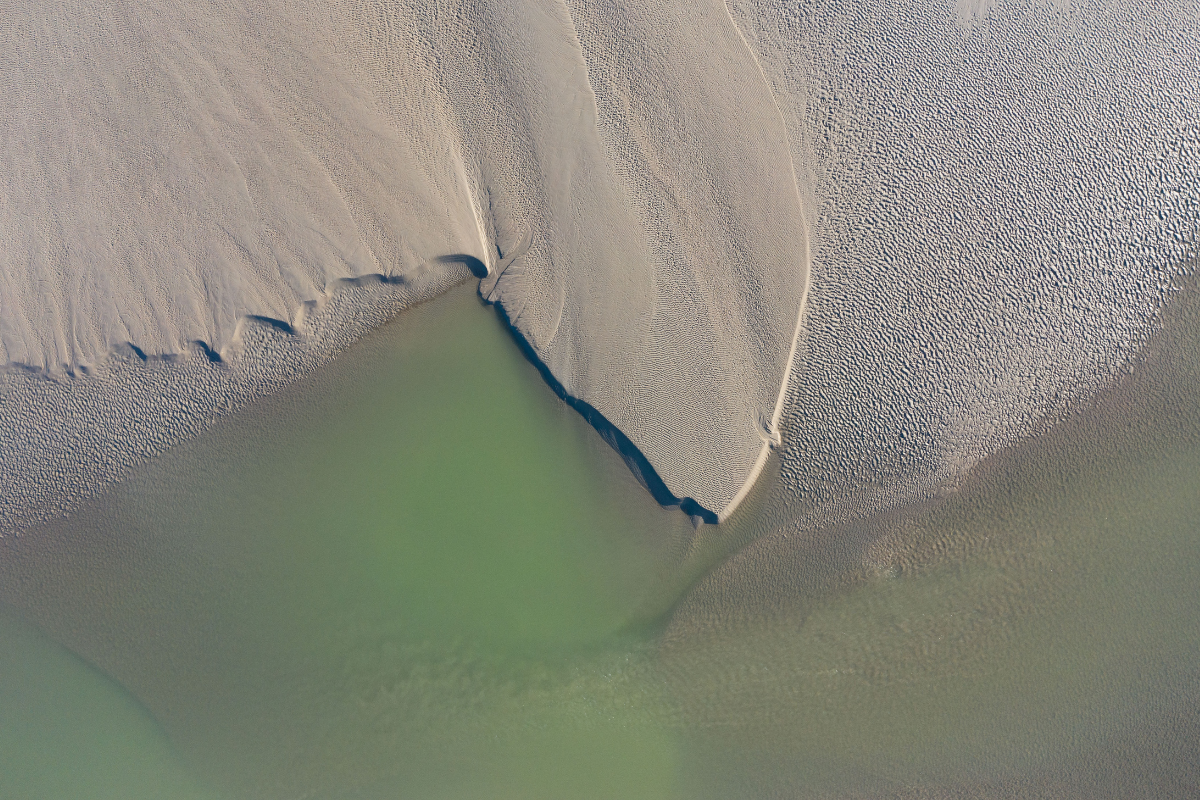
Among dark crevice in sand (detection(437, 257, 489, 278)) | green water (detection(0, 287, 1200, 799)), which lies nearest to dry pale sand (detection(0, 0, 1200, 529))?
dark crevice in sand (detection(437, 257, 489, 278))

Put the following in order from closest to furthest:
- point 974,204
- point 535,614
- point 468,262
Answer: point 974,204 < point 468,262 < point 535,614

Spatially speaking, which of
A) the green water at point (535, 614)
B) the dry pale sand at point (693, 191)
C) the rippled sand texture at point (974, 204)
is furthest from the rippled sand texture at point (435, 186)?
the green water at point (535, 614)

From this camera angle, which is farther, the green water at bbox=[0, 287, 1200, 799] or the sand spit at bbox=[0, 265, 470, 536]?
the sand spit at bbox=[0, 265, 470, 536]

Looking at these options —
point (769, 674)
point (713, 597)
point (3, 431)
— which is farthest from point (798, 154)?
point (3, 431)

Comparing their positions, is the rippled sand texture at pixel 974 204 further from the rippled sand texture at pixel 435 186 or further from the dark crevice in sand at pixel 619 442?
the dark crevice in sand at pixel 619 442

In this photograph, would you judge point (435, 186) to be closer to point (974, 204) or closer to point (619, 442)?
point (619, 442)

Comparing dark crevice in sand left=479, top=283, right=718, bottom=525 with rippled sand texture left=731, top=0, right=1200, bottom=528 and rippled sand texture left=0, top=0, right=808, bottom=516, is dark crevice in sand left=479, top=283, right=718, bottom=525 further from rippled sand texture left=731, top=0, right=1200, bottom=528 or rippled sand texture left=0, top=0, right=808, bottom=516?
rippled sand texture left=731, top=0, right=1200, bottom=528

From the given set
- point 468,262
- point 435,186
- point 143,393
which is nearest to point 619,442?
point 468,262
